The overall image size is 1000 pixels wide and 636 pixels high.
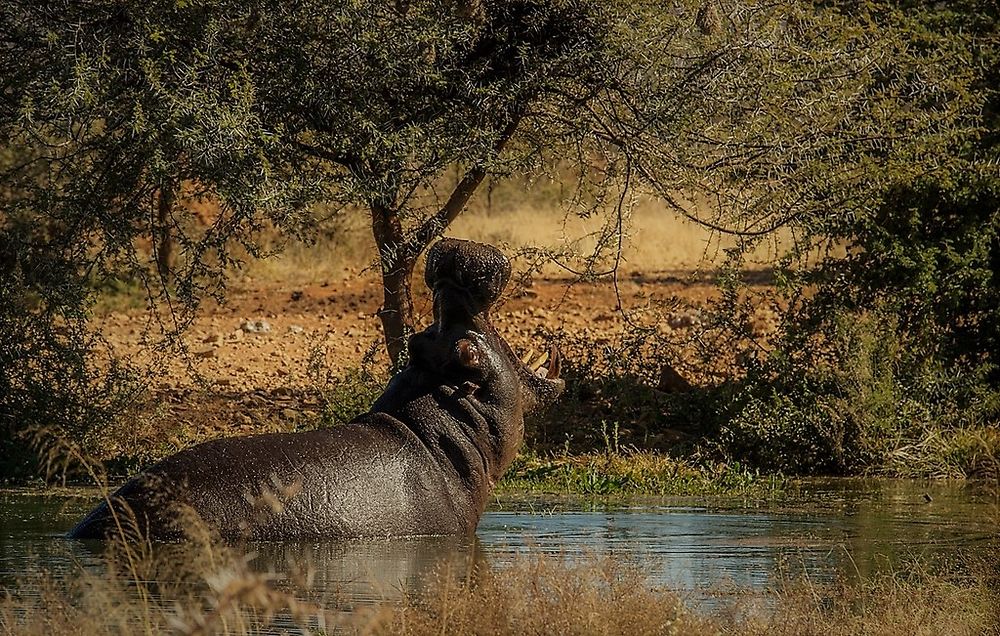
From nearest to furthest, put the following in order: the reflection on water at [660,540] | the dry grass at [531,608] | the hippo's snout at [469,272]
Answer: the dry grass at [531,608]
the reflection on water at [660,540]
the hippo's snout at [469,272]

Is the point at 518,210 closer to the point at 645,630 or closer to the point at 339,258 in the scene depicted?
the point at 339,258

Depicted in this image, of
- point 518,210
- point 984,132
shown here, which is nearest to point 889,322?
point 984,132

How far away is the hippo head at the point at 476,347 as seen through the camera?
830cm

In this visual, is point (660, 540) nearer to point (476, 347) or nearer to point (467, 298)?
point (476, 347)

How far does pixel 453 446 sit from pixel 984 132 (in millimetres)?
7499

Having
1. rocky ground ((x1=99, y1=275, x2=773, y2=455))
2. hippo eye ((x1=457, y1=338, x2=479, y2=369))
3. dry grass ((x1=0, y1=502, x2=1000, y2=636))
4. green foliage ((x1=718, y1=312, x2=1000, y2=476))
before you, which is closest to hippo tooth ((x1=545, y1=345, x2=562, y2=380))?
hippo eye ((x1=457, y1=338, x2=479, y2=369))

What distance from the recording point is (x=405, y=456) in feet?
27.6

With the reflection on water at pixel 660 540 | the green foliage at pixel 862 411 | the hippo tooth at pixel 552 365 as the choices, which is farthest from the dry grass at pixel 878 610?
the green foliage at pixel 862 411

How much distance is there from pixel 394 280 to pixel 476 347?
5.69m

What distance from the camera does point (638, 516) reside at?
33.1 ft

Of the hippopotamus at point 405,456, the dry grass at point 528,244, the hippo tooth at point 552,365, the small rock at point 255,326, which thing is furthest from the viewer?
the dry grass at point 528,244

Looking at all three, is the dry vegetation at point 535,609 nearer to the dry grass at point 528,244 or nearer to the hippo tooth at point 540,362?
the hippo tooth at point 540,362

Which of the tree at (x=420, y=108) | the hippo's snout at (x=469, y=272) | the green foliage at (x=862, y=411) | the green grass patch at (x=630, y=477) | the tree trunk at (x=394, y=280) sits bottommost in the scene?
the green grass patch at (x=630, y=477)

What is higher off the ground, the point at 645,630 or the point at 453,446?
the point at 453,446
